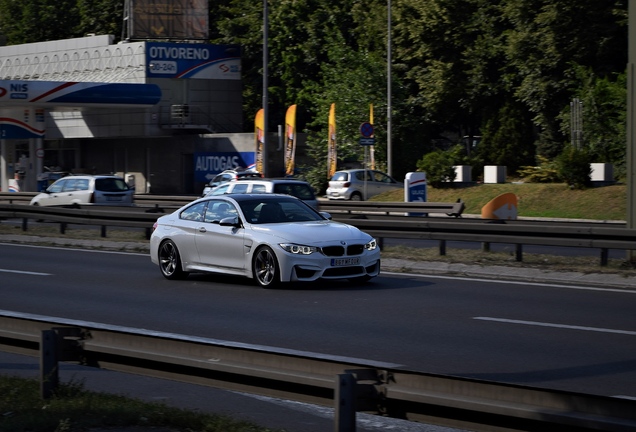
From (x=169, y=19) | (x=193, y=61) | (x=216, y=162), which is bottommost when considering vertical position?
(x=216, y=162)

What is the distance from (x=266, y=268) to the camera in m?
14.9

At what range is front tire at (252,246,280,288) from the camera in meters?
14.6

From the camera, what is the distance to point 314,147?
51250 mm

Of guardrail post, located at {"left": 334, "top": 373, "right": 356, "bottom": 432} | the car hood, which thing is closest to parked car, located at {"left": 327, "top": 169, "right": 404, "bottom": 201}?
the car hood

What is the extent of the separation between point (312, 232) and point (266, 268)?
862 millimetres

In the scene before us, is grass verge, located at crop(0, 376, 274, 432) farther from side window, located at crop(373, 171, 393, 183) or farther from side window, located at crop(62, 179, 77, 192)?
side window, located at crop(373, 171, 393, 183)

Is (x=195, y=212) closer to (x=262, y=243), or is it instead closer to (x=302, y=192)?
(x=262, y=243)

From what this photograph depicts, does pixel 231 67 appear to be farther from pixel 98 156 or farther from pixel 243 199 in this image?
pixel 243 199

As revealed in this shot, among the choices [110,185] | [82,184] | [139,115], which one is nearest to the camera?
[82,184]

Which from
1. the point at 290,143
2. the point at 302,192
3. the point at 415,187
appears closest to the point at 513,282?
the point at 302,192

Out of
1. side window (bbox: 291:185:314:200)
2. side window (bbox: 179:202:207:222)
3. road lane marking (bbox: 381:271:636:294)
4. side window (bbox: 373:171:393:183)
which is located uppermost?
side window (bbox: 373:171:393:183)

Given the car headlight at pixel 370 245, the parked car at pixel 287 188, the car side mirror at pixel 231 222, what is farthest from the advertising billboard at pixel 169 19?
the car headlight at pixel 370 245

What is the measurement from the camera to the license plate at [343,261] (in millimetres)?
14547

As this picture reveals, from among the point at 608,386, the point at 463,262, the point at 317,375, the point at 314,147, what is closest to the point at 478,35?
the point at 314,147
